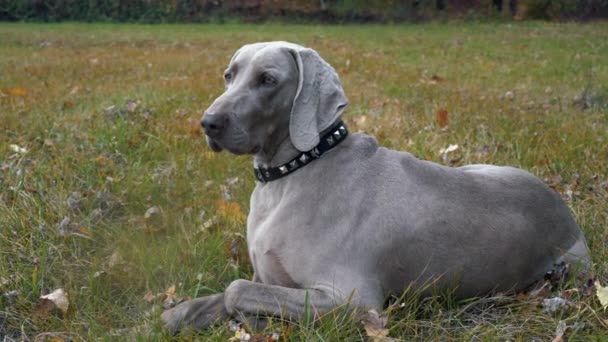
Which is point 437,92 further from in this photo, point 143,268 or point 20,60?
point 20,60

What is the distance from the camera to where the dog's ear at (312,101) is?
2699mm

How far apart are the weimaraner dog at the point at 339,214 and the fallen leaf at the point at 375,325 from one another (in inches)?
1.8

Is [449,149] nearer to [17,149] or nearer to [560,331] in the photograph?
[560,331]

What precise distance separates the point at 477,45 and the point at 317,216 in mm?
12200

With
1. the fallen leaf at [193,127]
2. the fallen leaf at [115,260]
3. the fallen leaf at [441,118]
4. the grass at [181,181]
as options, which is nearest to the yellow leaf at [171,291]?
the grass at [181,181]

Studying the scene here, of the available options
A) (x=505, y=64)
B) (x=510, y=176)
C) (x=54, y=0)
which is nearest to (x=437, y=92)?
(x=505, y=64)

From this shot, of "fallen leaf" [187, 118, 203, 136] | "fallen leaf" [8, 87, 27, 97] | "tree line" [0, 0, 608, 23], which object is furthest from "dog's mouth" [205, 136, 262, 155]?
"tree line" [0, 0, 608, 23]

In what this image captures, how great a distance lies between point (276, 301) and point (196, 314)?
32 centimetres

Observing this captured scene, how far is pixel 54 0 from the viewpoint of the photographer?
87.4ft

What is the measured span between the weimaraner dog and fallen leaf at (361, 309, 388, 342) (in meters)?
0.05

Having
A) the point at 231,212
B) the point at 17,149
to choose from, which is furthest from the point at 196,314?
the point at 17,149

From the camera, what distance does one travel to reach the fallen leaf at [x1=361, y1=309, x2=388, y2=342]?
93.0 inches

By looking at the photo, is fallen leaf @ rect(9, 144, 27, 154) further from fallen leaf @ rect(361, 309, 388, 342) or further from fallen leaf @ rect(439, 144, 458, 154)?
fallen leaf @ rect(361, 309, 388, 342)

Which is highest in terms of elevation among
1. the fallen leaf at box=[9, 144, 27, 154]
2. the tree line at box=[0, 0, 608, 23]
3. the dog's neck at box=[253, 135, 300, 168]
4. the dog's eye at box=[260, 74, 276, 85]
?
the dog's eye at box=[260, 74, 276, 85]
